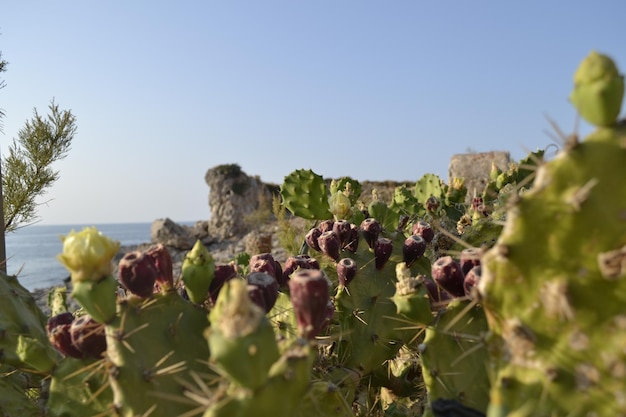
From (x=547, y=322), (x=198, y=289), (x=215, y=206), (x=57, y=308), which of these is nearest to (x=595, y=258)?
(x=547, y=322)

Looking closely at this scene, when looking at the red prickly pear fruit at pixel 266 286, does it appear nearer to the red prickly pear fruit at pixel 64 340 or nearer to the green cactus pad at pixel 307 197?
the red prickly pear fruit at pixel 64 340

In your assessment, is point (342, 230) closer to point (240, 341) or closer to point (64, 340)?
point (64, 340)

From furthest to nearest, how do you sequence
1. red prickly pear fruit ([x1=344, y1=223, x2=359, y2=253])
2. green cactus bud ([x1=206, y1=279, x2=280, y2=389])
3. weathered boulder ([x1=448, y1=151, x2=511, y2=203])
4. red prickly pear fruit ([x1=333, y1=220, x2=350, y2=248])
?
weathered boulder ([x1=448, y1=151, x2=511, y2=203])
red prickly pear fruit ([x1=344, y1=223, x2=359, y2=253])
red prickly pear fruit ([x1=333, y1=220, x2=350, y2=248])
green cactus bud ([x1=206, y1=279, x2=280, y2=389])

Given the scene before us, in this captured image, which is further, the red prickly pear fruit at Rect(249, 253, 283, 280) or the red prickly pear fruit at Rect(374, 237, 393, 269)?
the red prickly pear fruit at Rect(374, 237, 393, 269)

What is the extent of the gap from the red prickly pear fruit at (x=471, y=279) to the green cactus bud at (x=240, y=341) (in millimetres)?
589

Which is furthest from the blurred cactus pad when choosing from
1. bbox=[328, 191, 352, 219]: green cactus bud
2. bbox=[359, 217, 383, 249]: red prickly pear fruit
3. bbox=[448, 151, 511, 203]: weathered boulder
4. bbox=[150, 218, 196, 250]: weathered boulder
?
bbox=[150, 218, 196, 250]: weathered boulder

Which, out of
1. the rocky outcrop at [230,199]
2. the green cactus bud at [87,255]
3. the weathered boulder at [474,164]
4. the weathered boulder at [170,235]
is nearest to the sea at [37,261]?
the green cactus bud at [87,255]

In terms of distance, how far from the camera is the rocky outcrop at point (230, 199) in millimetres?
22406

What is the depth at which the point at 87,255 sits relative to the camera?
1234 millimetres

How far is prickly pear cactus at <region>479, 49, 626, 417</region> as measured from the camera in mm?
925

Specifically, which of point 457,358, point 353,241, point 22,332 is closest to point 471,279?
point 457,358

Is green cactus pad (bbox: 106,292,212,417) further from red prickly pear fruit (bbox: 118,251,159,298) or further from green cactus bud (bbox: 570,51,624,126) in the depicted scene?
green cactus bud (bbox: 570,51,624,126)

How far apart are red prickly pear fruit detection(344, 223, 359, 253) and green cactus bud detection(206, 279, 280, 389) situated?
1.33 metres

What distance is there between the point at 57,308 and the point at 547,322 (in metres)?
1.90
